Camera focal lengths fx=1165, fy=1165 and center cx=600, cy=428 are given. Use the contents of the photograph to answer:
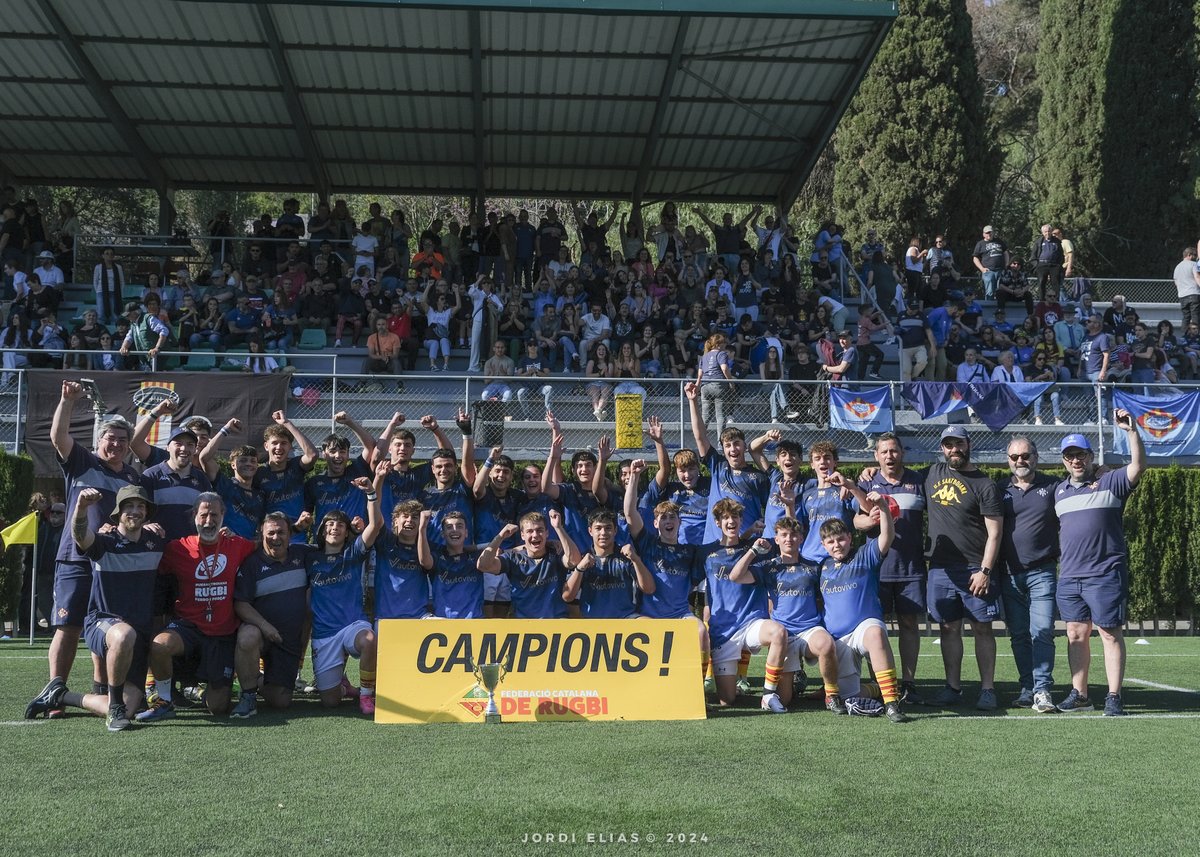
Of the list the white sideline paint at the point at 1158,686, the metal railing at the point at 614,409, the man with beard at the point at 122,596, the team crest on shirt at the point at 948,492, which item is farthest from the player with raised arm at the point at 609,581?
the metal railing at the point at 614,409

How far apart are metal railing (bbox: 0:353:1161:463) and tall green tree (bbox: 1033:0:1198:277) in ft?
56.3

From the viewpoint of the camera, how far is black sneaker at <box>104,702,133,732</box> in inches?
277

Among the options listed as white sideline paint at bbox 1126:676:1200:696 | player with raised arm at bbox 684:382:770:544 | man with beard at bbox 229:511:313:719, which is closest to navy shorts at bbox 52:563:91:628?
man with beard at bbox 229:511:313:719

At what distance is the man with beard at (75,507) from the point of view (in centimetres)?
A: 746

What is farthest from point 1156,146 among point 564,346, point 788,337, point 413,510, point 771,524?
point 413,510

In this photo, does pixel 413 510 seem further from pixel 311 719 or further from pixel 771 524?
pixel 771 524

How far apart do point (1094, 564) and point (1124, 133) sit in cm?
2752

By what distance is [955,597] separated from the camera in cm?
849

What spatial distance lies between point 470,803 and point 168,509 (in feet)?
13.6

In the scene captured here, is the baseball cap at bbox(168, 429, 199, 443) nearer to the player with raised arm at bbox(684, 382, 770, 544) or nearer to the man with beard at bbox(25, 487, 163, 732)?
the man with beard at bbox(25, 487, 163, 732)

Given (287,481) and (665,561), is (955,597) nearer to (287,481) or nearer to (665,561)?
(665,561)

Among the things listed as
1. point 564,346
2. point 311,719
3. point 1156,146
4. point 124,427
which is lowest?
point 311,719

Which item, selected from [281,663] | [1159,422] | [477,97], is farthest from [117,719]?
[477,97]

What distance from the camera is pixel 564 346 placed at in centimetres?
1841
